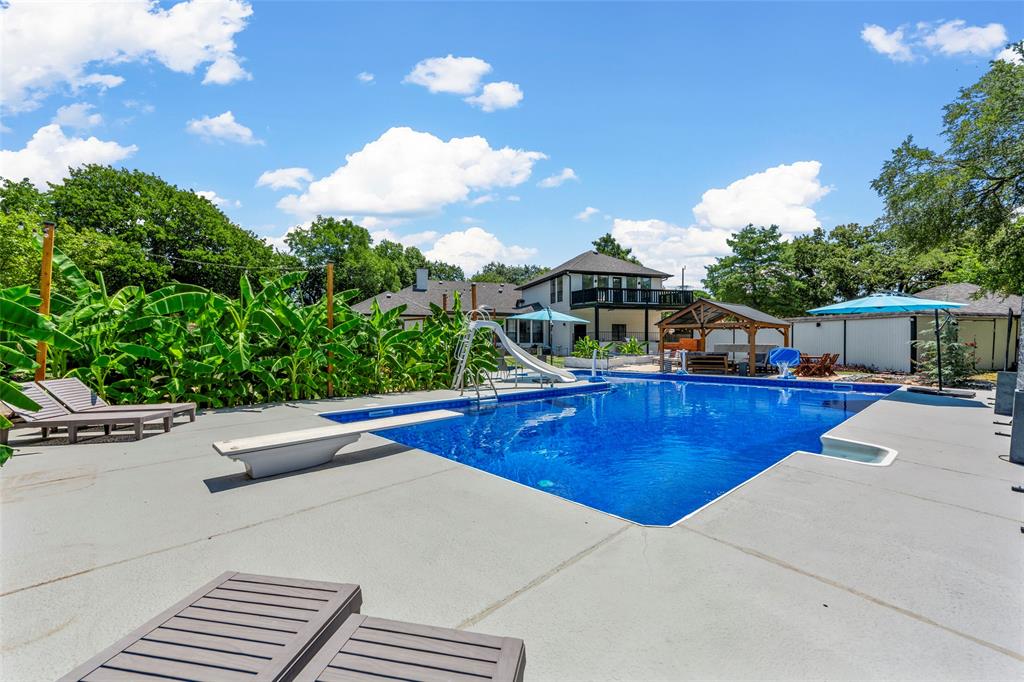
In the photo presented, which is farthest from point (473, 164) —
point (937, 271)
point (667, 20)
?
point (937, 271)

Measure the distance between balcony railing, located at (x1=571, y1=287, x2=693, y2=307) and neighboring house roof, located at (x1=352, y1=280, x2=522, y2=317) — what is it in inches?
209

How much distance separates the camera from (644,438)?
8.97 meters

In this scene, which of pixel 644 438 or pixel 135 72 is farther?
pixel 135 72

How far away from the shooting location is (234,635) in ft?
5.85

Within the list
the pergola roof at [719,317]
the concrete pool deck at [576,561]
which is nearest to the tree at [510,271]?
the pergola roof at [719,317]

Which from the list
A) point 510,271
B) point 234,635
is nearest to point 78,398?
point 234,635

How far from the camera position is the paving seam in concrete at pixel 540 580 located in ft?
8.09

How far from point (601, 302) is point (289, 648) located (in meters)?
28.8

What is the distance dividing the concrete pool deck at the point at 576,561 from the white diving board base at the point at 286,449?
30 cm

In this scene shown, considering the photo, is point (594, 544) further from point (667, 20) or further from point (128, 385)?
point (667, 20)

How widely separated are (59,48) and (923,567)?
1226cm

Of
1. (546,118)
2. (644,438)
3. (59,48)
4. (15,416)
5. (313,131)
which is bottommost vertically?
(644,438)

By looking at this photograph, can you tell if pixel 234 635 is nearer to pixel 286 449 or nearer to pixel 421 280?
pixel 286 449

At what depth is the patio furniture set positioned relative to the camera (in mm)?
1583
